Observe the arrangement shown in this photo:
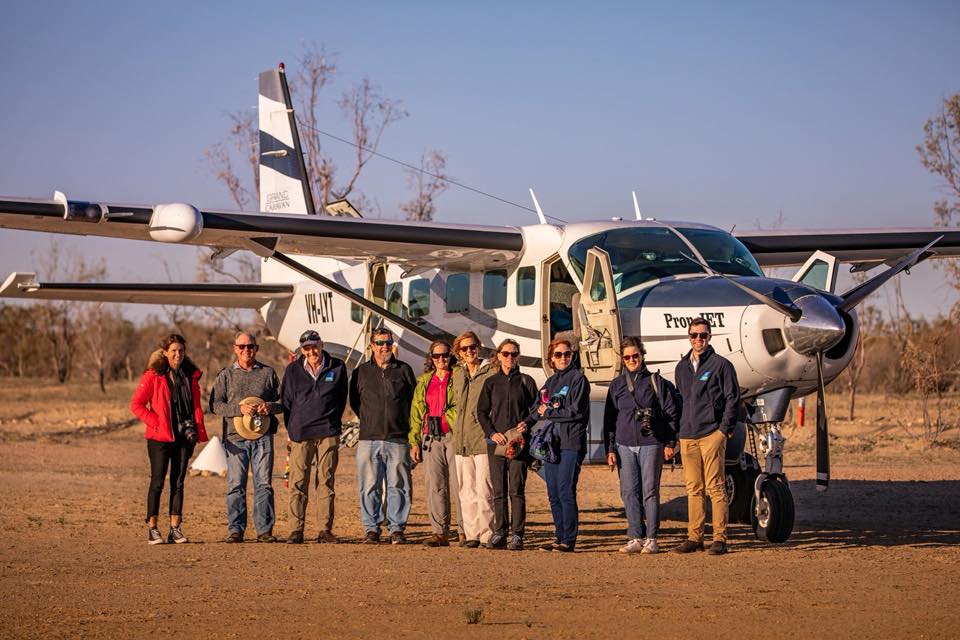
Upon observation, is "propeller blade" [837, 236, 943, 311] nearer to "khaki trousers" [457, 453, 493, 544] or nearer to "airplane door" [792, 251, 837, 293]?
"airplane door" [792, 251, 837, 293]

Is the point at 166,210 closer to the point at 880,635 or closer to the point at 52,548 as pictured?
the point at 52,548

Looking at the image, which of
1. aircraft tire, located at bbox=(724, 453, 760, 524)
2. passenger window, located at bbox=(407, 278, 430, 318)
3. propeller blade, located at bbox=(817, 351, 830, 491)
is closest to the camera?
propeller blade, located at bbox=(817, 351, 830, 491)

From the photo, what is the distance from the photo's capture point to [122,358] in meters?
76.1

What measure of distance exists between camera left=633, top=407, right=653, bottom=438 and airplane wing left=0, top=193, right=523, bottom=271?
3.26 metres

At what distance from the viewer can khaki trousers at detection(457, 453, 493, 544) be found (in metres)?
11.7

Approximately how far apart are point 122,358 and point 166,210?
66394mm

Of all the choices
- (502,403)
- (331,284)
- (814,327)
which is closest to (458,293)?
(331,284)

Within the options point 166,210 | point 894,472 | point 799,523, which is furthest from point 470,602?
point 894,472

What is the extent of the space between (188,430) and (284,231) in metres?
2.59

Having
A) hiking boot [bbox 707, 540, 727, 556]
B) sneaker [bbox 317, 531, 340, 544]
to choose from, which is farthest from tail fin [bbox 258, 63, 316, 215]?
hiking boot [bbox 707, 540, 727, 556]

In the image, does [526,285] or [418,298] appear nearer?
[526,285]

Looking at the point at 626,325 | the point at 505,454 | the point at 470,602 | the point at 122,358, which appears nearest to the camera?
the point at 470,602

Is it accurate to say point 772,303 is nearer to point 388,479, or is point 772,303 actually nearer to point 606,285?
point 606,285

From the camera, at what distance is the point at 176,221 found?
12.3m
